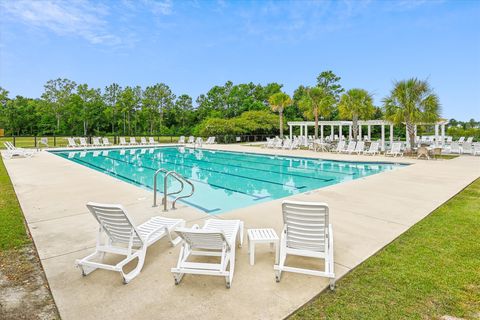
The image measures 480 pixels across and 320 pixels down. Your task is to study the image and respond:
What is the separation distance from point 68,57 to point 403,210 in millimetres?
34000

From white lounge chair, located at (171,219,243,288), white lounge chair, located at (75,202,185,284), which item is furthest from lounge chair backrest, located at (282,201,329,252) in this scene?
white lounge chair, located at (75,202,185,284)

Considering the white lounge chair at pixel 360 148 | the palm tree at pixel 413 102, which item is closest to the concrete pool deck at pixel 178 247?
the palm tree at pixel 413 102

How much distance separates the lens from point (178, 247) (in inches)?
145

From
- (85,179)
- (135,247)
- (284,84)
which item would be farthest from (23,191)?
(284,84)

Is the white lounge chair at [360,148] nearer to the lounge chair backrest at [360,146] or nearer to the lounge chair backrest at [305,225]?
the lounge chair backrest at [360,146]

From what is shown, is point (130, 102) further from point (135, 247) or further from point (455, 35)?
point (135, 247)

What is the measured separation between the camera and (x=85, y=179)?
27.8 ft

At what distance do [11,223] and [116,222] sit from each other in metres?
2.76

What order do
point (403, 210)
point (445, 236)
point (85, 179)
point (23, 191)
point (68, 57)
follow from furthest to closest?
point (68, 57)
point (85, 179)
point (23, 191)
point (403, 210)
point (445, 236)

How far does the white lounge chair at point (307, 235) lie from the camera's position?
276 cm

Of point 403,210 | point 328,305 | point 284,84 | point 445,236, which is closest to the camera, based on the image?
point 328,305

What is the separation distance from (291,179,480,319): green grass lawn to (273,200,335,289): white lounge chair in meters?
0.26

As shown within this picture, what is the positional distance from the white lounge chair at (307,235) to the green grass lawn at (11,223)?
3.35 metres

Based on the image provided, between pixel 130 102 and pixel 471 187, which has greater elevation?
pixel 130 102
